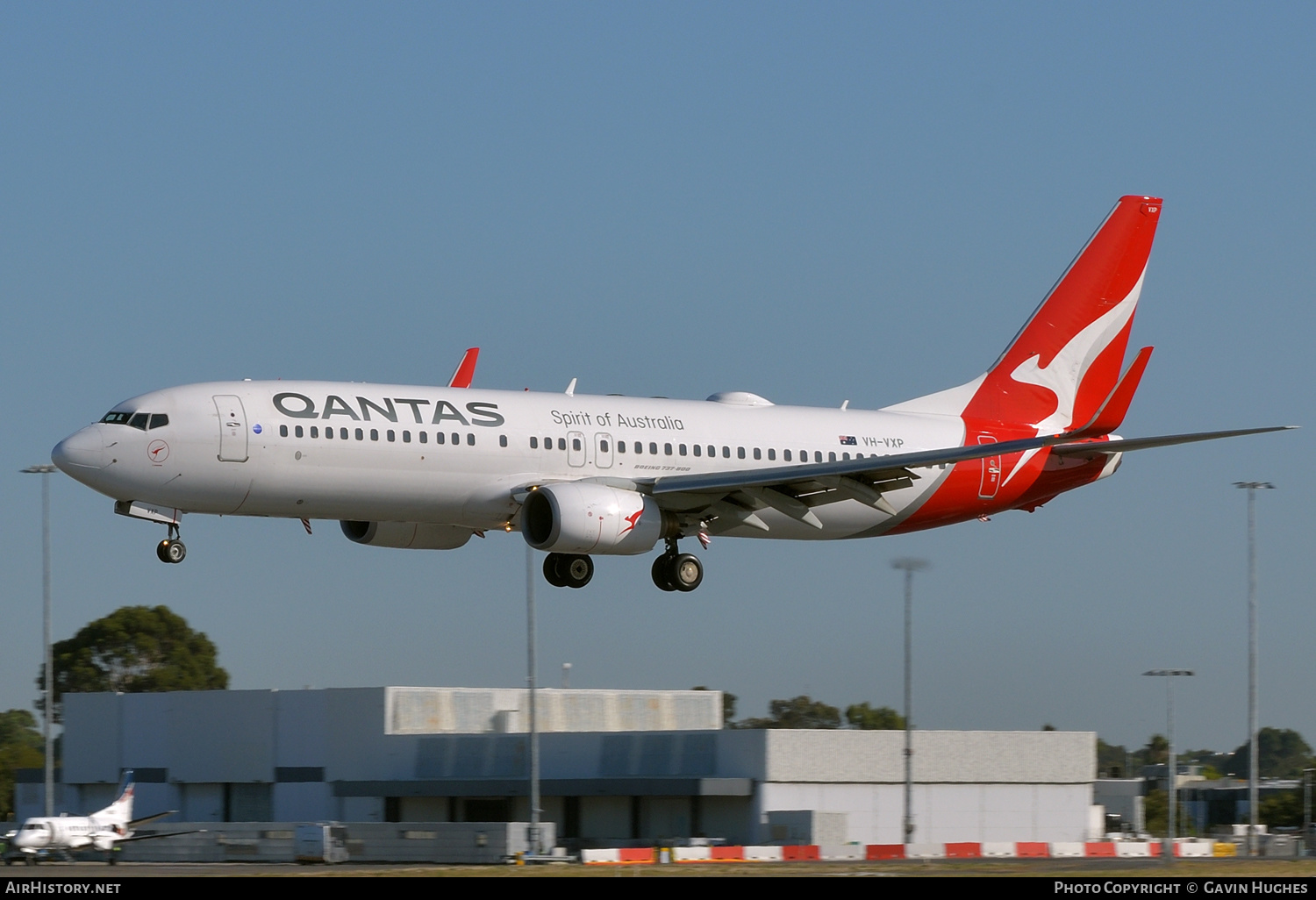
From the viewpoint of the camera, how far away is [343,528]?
5159 cm

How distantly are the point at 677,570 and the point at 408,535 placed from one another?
279 inches

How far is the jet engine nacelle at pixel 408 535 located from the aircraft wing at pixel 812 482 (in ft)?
19.0

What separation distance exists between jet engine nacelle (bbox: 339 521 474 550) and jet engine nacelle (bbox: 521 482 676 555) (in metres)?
3.77

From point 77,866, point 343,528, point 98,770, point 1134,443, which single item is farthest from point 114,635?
point 1134,443

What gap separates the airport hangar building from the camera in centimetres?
7525

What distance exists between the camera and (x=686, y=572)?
50969 millimetres

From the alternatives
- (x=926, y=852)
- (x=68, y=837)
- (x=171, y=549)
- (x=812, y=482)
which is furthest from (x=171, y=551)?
(x=926, y=852)

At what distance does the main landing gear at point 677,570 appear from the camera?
167ft

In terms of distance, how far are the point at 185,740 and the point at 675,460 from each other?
46.3 metres

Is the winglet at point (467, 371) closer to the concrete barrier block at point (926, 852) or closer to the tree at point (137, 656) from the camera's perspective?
→ the concrete barrier block at point (926, 852)

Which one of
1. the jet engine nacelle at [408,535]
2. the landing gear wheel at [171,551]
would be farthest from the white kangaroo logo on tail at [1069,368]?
the landing gear wheel at [171,551]

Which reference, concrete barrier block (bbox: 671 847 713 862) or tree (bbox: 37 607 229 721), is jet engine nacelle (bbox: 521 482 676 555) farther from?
tree (bbox: 37 607 229 721)

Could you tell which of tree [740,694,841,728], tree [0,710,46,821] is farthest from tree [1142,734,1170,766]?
tree [0,710,46,821]

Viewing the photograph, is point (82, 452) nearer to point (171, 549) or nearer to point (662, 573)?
point (171, 549)
